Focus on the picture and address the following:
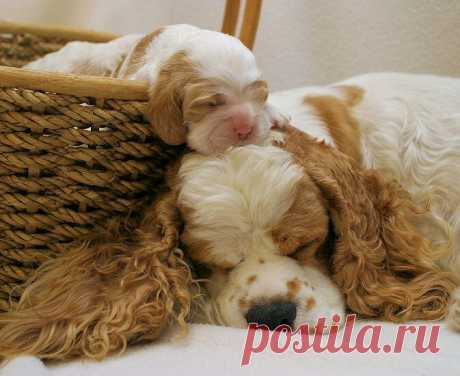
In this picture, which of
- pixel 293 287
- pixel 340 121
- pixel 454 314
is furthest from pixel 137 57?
pixel 454 314

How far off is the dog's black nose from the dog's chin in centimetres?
36

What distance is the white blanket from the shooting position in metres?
1.14

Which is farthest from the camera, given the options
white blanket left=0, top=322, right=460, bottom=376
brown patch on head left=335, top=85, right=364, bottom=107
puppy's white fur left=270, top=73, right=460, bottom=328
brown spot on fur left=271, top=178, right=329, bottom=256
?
brown patch on head left=335, top=85, right=364, bottom=107

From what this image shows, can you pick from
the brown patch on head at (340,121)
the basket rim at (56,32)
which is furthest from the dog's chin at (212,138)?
the basket rim at (56,32)

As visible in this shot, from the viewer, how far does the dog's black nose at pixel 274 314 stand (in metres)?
1.31

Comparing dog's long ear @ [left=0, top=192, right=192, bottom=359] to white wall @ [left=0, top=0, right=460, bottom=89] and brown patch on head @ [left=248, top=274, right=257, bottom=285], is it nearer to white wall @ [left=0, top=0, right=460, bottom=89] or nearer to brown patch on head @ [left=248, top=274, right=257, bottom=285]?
brown patch on head @ [left=248, top=274, right=257, bottom=285]

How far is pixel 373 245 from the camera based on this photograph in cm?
153

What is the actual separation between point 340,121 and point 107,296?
809 mm

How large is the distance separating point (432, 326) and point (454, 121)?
2.14ft

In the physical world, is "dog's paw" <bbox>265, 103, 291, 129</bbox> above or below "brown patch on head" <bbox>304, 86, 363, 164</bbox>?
above

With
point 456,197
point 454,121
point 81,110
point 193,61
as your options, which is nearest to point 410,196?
point 456,197

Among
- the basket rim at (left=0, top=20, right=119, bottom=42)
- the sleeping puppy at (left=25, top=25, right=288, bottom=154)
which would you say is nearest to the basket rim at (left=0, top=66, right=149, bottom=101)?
the sleeping puppy at (left=25, top=25, right=288, bottom=154)

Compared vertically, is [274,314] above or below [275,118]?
below

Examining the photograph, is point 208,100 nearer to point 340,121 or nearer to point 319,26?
point 340,121
